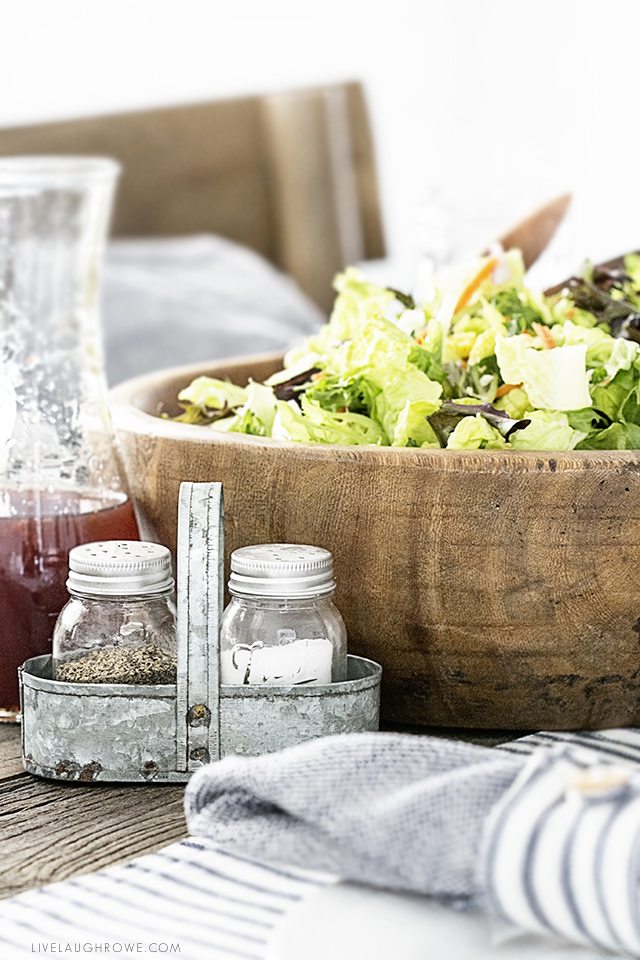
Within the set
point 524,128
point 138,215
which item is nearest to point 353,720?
point 138,215

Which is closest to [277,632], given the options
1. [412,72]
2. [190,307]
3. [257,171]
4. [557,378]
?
[557,378]

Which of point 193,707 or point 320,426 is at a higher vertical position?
point 320,426

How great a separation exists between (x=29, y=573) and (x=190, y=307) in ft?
6.17

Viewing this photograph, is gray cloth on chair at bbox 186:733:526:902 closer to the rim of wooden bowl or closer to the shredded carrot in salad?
the rim of wooden bowl

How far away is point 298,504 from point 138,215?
8.62 ft

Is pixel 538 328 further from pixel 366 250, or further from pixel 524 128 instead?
pixel 524 128

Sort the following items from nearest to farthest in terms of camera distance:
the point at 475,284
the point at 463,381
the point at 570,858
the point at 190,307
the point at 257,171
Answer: the point at 570,858, the point at 463,381, the point at 475,284, the point at 190,307, the point at 257,171

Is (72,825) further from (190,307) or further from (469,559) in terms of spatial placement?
(190,307)

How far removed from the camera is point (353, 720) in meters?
0.81

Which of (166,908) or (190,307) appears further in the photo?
(190,307)

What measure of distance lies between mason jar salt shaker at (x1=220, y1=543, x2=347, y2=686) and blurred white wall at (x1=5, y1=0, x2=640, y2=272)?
160cm

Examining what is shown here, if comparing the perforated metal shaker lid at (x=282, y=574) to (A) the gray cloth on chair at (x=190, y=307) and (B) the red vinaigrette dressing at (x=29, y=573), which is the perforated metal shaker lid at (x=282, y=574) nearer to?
(B) the red vinaigrette dressing at (x=29, y=573)

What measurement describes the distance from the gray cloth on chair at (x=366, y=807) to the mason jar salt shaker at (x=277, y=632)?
0.11 meters

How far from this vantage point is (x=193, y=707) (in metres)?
0.81
